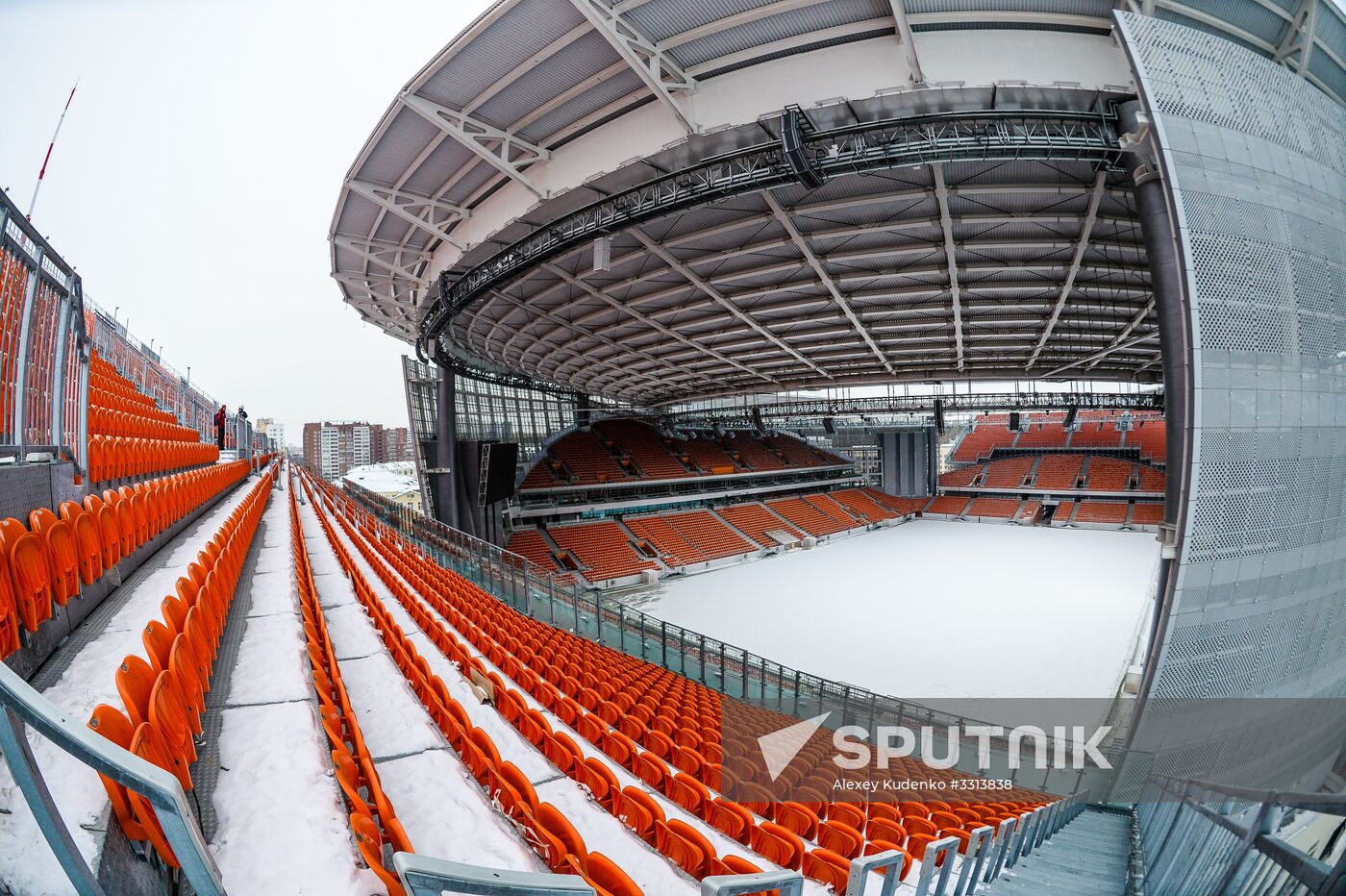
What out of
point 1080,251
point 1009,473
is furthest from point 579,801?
point 1009,473

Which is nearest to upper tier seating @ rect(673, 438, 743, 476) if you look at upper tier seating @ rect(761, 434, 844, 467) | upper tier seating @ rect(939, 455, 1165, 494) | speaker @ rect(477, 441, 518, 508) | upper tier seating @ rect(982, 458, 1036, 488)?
upper tier seating @ rect(761, 434, 844, 467)

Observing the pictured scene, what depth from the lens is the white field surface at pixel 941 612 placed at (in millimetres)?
12180

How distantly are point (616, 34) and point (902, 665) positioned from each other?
13759 mm

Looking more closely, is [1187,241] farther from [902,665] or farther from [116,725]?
[116,725]

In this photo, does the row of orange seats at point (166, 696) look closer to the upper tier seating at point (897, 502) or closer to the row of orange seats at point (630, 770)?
the row of orange seats at point (630, 770)

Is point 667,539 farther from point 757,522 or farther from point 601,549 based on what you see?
point 757,522

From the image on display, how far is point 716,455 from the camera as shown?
37062mm

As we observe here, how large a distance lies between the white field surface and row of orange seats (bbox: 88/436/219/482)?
1256 cm

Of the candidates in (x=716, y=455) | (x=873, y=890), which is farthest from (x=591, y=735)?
(x=716, y=455)

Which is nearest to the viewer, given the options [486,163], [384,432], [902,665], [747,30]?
[747,30]

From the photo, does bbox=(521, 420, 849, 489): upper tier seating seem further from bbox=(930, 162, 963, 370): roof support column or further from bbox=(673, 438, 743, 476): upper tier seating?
bbox=(930, 162, 963, 370): roof support column

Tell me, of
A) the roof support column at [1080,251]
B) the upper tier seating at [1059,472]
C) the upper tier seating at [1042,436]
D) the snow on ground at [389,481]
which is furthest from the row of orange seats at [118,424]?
the upper tier seating at [1042,436]

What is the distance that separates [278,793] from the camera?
2387mm

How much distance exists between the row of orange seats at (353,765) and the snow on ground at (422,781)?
0.13 meters
